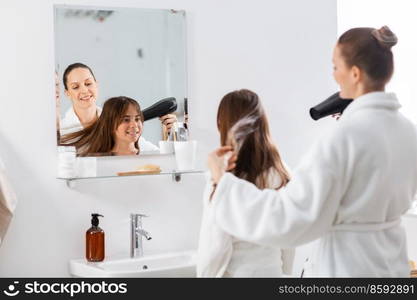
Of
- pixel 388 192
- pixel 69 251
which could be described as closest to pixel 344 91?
pixel 388 192

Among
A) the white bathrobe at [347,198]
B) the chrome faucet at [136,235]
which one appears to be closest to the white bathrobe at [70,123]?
the chrome faucet at [136,235]

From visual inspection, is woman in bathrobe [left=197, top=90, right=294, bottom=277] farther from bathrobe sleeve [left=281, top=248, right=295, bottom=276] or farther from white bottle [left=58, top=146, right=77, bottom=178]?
white bottle [left=58, top=146, right=77, bottom=178]

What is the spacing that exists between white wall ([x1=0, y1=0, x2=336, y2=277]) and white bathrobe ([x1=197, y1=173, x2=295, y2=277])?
2.58 feet

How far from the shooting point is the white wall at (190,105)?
2.60 metres

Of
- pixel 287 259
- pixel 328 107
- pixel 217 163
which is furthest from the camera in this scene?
pixel 328 107

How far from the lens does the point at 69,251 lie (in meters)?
2.71

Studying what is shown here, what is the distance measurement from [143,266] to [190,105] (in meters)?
0.74

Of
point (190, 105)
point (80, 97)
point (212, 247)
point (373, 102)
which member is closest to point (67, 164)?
point (80, 97)

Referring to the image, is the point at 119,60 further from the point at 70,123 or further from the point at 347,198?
the point at 347,198

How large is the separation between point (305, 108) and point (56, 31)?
1.27 m

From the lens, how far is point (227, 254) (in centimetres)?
207

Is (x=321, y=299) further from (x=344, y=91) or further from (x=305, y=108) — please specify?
(x=305, y=108)

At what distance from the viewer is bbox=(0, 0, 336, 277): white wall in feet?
8.54

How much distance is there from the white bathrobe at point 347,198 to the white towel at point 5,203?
3.41ft
